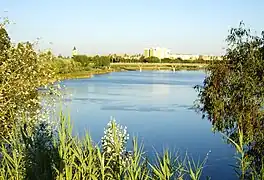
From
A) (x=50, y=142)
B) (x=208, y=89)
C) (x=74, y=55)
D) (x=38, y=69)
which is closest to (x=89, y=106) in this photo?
(x=208, y=89)

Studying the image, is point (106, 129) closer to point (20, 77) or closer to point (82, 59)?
point (20, 77)

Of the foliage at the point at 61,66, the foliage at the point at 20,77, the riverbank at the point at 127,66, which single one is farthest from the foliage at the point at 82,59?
the foliage at the point at 20,77

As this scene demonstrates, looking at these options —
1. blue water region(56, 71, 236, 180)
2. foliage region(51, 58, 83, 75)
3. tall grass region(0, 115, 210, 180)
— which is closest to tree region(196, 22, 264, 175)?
blue water region(56, 71, 236, 180)

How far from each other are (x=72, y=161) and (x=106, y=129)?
1145 millimetres

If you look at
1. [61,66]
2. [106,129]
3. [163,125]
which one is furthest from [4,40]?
[61,66]

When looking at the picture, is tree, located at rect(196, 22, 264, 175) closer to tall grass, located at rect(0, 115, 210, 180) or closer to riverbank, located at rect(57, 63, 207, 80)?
tall grass, located at rect(0, 115, 210, 180)

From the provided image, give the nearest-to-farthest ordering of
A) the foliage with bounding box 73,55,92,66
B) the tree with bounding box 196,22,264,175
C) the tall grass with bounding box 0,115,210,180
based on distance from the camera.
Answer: the tall grass with bounding box 0,115,210,180 < the tree with bounding box 196,22,264,175 < the foliage with bounding box 73,55,92,66

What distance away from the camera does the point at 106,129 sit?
4.16 m

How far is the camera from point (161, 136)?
15156 mm

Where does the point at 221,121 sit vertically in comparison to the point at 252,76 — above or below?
below

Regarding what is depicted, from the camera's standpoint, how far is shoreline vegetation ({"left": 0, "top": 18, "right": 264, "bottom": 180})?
3.01 meters

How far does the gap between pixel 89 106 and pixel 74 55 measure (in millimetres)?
40033

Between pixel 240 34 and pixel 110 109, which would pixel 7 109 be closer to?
pixel 240 34

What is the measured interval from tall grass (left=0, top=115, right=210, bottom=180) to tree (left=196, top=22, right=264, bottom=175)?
15.2 feet
